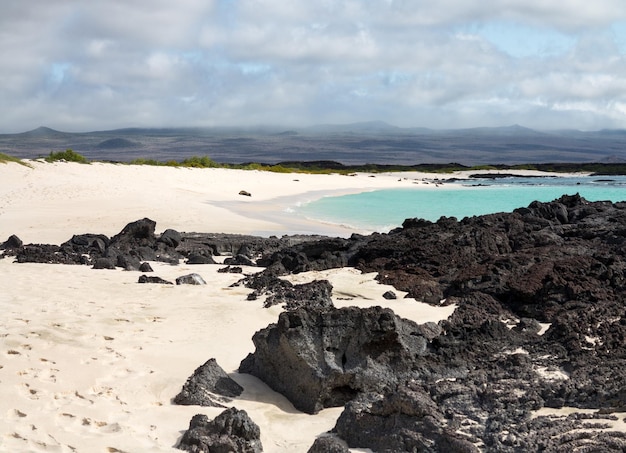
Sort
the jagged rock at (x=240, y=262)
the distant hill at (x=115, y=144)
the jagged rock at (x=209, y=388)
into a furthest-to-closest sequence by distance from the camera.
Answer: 1. the distant hill at (x=115, y=144)
2. the jagged rock at (x=240, y=262)
3. the jagged rock at (x=209, y=388)

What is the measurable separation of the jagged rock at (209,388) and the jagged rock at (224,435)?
0.70 m

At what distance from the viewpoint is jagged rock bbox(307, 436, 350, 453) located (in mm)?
4451

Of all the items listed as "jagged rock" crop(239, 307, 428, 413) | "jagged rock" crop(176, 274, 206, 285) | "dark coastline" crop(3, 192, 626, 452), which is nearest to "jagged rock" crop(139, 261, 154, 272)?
"dark coastline" crop(3, 192, 626, 452)

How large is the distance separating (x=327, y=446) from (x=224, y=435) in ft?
2.18

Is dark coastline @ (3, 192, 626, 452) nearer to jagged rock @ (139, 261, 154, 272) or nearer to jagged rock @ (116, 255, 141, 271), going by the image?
jagged rock @ (116, 255, 141, 271)

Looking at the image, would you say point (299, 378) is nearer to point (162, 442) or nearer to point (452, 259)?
point (162, 442)

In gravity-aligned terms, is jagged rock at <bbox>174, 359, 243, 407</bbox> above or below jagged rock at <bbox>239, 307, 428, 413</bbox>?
below

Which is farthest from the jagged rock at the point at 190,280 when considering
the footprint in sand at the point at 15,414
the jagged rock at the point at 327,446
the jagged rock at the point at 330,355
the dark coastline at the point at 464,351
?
the jagged rock at the point at 327,446

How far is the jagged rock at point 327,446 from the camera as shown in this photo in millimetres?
4451

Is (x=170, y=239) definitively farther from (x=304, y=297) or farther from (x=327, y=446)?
(x=327, y=446)

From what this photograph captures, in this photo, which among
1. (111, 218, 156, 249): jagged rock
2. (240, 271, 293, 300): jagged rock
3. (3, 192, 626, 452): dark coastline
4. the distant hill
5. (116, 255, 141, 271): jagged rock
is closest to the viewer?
(3, 192, 626, 452): dark coastline

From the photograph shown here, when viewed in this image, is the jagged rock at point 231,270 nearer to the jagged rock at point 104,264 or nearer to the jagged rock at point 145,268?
the jagged rock at point 145,268

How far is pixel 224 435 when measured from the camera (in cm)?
466

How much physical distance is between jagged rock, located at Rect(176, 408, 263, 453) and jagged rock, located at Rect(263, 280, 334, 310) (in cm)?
377
